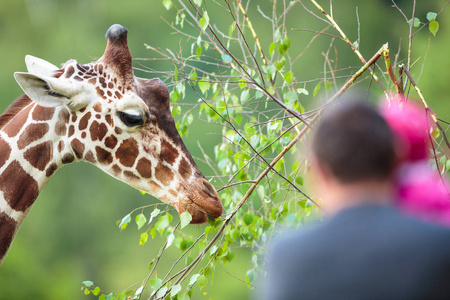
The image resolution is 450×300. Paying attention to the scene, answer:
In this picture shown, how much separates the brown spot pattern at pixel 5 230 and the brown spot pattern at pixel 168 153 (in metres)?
0.68

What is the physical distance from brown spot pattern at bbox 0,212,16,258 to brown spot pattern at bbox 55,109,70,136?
0.40 meters

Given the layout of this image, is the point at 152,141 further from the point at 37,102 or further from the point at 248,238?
the point at 248,238

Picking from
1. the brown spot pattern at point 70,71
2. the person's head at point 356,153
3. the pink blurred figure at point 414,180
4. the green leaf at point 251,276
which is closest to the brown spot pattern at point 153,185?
the brown spot pattern at point 70,71

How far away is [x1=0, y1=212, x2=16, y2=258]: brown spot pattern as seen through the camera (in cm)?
252

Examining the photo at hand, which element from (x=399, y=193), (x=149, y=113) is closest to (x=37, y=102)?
(x=149, y=113)

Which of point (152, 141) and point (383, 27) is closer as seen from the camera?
point (152, 141)

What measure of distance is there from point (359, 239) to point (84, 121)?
180cm

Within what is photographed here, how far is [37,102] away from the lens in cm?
246

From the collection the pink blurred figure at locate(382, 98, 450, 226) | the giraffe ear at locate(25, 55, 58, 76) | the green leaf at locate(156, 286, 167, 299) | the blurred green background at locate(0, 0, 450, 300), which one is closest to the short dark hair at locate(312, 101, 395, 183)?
the pink blurred figure at locate(382, 98, 450, 226)

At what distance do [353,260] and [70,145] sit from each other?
1.81 meters

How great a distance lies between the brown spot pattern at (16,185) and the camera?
2.54m

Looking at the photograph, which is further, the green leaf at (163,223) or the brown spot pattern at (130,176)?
the brown spot pattern at (130,176)

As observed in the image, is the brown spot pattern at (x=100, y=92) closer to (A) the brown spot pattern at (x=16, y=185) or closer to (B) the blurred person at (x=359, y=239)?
(A) the brown spot pattern at (x=16, y=185)

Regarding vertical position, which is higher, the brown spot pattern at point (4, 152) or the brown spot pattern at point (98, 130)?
the brown spot pattern at point (98, 130)
